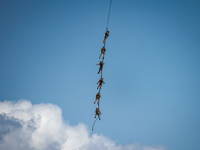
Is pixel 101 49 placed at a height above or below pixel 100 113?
above

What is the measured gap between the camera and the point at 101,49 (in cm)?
1379

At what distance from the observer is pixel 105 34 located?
14.0m

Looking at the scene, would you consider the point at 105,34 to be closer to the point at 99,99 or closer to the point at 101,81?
the point at 101,81

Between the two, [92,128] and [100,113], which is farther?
[100,113]

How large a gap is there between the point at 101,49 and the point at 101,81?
98.0 inches

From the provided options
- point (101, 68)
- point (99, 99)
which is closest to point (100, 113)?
point (99, 99)

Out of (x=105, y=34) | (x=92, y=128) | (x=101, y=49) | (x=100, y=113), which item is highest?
(x=105, y=34)

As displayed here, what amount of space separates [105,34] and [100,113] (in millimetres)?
6155

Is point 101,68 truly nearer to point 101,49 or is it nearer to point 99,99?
point 101,49

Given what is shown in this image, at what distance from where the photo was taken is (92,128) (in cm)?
1316

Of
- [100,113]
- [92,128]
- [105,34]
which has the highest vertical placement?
[105,34]

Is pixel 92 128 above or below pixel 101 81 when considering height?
below

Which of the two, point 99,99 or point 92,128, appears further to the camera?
point 99,99

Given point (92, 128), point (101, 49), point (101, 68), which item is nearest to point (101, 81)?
point (101, 68)
